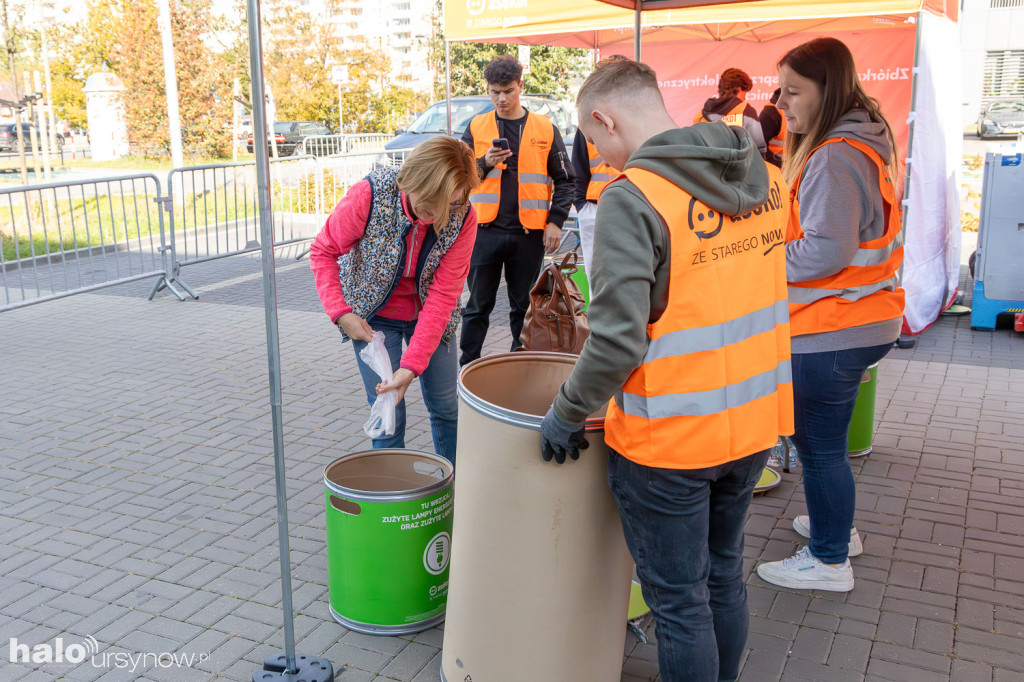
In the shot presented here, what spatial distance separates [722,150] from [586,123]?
35cm

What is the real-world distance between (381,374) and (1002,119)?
3614 cm

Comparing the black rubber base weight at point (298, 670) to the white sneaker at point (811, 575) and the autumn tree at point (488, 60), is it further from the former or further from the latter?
the autumn tree at point (488, 60)

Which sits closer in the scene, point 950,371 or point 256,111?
point 256,111

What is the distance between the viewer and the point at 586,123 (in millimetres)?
2201

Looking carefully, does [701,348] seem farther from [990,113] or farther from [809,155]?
[990,113]

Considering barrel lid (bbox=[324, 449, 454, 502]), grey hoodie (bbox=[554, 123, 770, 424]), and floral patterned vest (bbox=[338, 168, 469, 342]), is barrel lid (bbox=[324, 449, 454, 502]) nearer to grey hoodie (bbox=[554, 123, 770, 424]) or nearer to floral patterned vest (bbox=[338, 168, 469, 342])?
floral patterned vest (bbox=[338, 168, 469, 342])

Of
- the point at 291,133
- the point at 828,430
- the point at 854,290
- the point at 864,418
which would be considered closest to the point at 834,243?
the point at 854,290

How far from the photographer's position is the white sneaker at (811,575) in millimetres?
3393

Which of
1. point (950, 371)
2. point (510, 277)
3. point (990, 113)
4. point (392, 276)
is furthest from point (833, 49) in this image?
point (990, 113)

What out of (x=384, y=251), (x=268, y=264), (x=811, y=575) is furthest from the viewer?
(x=811, y=575)

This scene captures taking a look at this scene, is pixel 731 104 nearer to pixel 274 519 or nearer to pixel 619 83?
pixel 274 519

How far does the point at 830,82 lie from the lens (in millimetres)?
3031

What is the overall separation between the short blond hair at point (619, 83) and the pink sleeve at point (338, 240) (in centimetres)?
131

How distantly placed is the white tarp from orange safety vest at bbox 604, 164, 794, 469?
5251 millimetres
